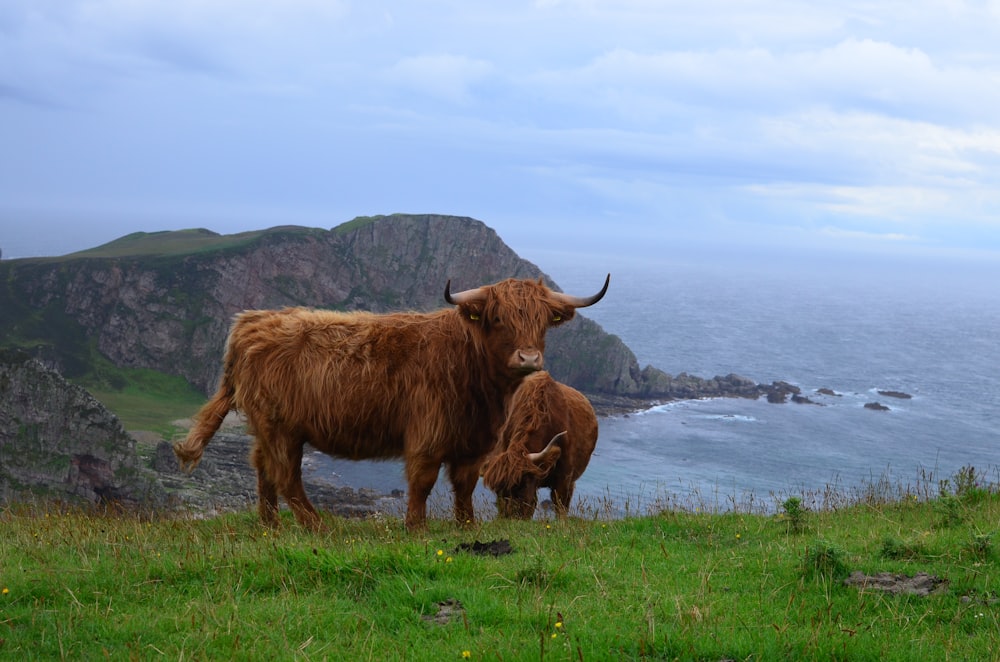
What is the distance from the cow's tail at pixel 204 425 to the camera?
9.55 m

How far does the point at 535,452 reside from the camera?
1208 centimetres

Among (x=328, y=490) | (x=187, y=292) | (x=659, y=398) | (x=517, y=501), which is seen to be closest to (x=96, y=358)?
(x=187, y=292)

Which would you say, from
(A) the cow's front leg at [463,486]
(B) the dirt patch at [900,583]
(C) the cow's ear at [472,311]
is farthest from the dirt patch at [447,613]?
(C) the cow's ear at [472,311]

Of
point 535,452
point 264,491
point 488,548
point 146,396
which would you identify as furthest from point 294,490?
point 146,396

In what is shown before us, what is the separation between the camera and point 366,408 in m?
8.98

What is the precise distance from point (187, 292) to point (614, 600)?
165m

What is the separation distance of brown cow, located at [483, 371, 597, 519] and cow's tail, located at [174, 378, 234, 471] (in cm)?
345

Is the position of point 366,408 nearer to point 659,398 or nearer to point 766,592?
point 766,592

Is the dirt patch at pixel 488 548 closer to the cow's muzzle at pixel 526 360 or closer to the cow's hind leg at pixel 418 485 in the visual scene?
the cow's hind leg at pixel 418 485

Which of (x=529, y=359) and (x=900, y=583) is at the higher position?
(x=529, y=359)

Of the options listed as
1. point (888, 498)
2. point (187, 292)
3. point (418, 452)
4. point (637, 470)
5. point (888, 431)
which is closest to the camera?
point (418, 452)

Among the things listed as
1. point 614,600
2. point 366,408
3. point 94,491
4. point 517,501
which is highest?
point 366,408

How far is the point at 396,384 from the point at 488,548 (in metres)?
2.44

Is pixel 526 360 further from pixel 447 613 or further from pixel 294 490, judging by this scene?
pixel 447 613
